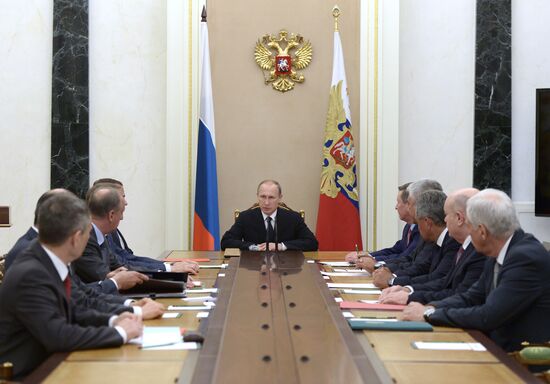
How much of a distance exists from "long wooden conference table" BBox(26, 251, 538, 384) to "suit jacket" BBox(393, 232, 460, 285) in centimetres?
→ 118

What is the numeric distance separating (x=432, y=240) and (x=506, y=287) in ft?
5.68

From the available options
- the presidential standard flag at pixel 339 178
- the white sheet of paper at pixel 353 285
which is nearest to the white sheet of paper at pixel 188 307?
the white sheet of paper at pixel 353 285

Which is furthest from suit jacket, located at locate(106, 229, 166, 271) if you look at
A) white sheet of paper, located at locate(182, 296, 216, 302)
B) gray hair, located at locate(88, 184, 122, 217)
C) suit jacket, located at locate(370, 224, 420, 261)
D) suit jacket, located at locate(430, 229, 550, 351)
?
suit jacket, located at locate(430, 229, 550, 351)

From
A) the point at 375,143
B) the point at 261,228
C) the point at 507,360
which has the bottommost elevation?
→ the point at 507,360

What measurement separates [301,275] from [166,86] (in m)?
4.34

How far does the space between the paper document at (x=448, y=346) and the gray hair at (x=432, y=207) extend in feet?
6.26

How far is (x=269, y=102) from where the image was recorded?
9.28 metres

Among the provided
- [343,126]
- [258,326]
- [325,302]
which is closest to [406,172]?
[343,126]

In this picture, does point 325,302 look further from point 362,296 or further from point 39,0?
point 39,0

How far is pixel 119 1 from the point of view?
905 centimetres

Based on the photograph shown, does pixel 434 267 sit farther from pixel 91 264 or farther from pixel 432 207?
pixel 91 264

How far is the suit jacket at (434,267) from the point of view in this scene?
5.14 m

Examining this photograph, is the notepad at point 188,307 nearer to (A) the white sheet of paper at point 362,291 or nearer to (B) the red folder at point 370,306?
(B) the red folder at point 370,306

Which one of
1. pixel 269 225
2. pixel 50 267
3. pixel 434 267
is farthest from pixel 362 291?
pixel 269 225
